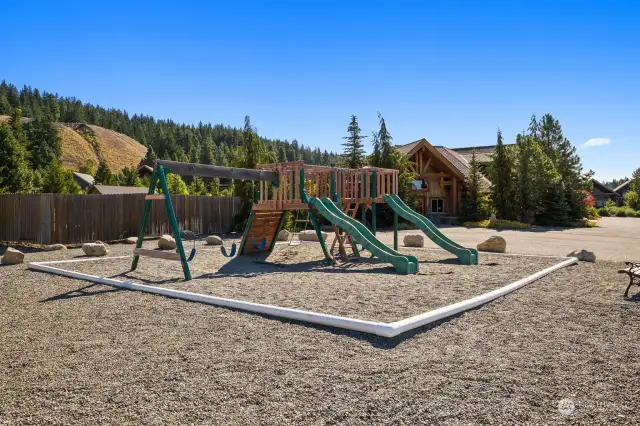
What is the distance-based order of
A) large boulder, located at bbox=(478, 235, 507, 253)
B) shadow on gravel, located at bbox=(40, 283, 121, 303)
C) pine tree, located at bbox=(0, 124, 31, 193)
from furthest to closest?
pine tree, located at bbox=(0, 124, 31, 193) → large boulder, located at bbox=(478, 235, 507, 253) → shadow on gravel, located at bbox=(40, 283, 121, 303)

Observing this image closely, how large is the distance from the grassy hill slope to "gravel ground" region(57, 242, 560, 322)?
117458mm

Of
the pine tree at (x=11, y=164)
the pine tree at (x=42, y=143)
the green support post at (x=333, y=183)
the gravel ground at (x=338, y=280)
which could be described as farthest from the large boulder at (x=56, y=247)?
the pine tree at (x=42, y=143)

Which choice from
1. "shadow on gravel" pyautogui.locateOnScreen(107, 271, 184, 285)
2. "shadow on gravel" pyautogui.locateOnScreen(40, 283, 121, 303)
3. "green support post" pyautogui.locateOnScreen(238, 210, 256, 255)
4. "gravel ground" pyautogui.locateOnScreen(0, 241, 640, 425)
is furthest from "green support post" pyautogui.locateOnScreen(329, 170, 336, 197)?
"gravel ground" pyautogui.locateOnScreen(0, 241, 640, 425)

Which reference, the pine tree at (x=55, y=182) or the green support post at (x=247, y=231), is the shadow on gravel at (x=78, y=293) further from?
the pine tree at (x=55, y=182)

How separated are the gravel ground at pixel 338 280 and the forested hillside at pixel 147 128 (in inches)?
4227

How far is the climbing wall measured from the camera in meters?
12.2

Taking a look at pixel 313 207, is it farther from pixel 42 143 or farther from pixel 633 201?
pixel 42 143

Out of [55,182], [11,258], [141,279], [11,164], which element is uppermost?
[11,164]

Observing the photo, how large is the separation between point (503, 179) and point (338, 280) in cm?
2573

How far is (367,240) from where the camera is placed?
32.6ft

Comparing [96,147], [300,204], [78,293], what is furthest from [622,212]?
[96,147]

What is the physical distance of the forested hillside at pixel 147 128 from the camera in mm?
128925

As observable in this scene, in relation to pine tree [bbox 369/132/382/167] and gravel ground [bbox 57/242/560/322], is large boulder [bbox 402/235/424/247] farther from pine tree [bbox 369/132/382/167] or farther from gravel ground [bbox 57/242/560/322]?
pine tree [bbox 369/132/382/167]

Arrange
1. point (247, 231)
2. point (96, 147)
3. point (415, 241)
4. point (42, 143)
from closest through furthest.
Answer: point (247, 231), point (415, 241), point (42, 143), point (96, 147)
